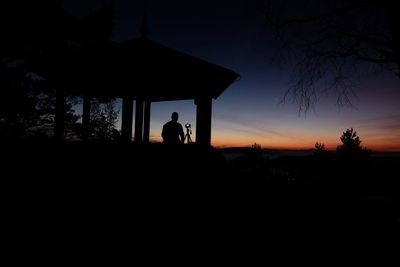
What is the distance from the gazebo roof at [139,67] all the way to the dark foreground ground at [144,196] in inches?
69.3

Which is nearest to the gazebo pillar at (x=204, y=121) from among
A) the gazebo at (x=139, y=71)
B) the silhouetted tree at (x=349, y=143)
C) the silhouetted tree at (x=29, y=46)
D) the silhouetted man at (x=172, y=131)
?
the gazebo at (x=139, y=71)

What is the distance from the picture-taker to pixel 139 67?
566 cm

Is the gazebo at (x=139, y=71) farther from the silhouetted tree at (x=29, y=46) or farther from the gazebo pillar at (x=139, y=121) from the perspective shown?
the silhouetted tree at (x=29, y=46)

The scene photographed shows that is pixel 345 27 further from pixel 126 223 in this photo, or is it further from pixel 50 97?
pixel 50 97

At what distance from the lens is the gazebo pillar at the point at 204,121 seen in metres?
7.00

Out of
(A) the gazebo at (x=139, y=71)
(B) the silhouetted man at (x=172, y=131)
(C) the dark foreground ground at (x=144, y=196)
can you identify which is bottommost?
(C) the dark foreground ground at (x=144, y=196)

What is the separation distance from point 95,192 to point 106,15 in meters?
13.3

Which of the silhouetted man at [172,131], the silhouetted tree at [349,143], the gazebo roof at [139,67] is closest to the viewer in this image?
the gazebo roof at [139,67]

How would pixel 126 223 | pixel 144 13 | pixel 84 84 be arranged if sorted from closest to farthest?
pixel 126 223 < pixel 144 13 < pixel 84 84

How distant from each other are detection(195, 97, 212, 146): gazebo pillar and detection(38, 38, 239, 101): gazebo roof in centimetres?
24

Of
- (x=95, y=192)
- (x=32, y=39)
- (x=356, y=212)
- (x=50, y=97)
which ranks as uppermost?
(x=32, y=39)

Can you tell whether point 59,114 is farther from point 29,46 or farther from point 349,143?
point 349,143

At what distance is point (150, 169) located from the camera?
5637 millimetres

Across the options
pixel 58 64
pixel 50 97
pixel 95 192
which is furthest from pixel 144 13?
pixel 50 97
